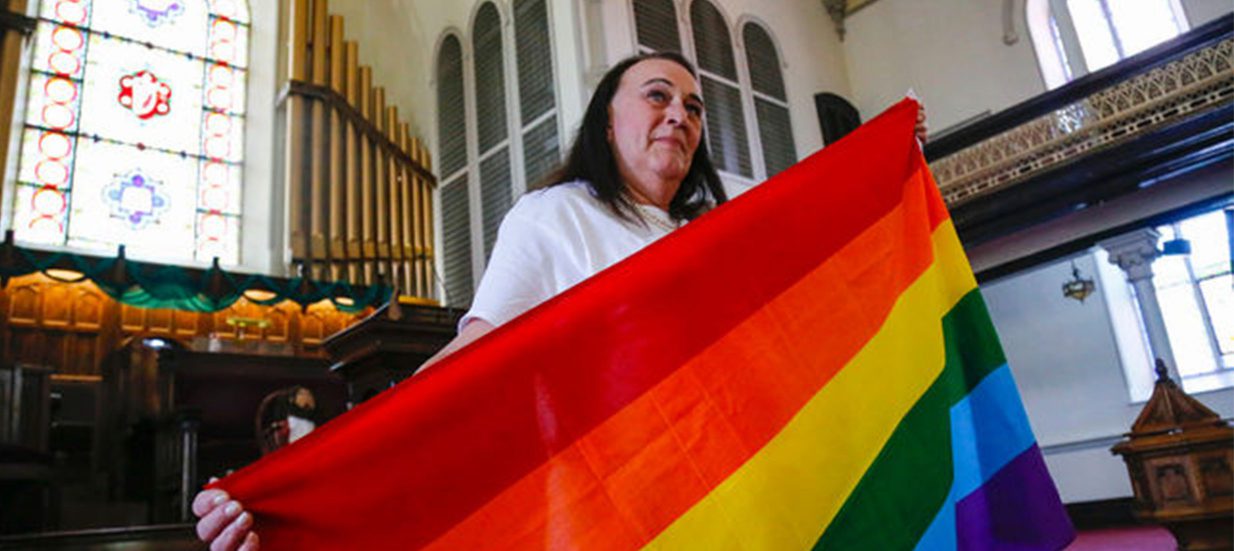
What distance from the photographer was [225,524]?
2.97 ft

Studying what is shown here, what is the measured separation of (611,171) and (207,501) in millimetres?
810

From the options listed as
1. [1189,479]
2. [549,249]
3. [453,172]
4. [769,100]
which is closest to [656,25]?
[769,100]

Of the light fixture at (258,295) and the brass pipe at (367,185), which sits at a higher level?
the brass pipe at (367,185)

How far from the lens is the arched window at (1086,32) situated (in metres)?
9.09

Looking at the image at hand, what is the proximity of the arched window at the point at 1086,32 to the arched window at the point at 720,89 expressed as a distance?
3.58 meters

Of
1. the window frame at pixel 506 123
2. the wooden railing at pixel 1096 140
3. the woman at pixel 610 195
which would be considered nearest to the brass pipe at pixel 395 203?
the window frame at pixel 506 123

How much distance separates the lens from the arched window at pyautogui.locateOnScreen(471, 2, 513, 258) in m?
8.51

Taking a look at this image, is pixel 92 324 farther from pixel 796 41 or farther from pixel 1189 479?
pixel 1189 479

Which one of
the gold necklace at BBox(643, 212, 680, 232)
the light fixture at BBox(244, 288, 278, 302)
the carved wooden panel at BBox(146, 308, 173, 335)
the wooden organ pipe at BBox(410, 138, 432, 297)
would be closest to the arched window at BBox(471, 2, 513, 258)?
the wooden organ pipe at BBox(410, 138, 432, 297)

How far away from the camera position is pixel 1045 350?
30.8 feet

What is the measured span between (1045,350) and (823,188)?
9.27 metres

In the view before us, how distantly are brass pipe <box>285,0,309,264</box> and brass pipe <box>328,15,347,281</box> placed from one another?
0.29m

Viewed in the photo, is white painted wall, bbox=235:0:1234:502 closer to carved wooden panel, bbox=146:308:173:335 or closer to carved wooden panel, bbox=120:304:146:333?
carved wooden panel, bbox=146:308:173:335

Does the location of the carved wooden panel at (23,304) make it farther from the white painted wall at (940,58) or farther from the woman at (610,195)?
the white painted wall at (940,58)
